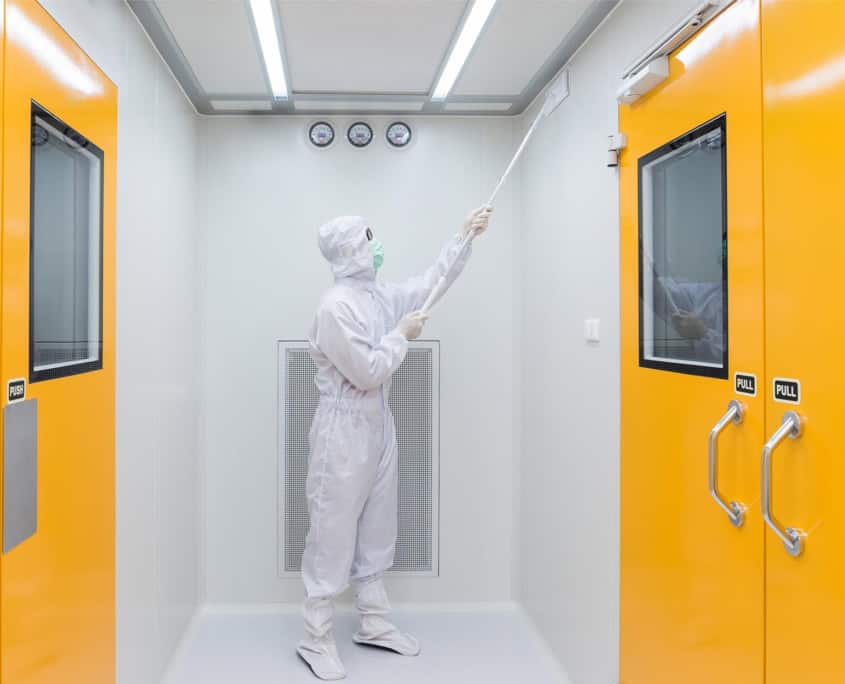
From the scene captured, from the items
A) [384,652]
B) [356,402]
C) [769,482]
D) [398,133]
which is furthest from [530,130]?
[384,652]

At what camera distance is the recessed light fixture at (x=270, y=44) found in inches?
82.5

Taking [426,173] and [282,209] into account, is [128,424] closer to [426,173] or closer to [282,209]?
[282,209]

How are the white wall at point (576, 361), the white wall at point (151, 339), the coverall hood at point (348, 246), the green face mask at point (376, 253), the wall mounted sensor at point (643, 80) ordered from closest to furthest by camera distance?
the wall mounted sensor at point (643, 80) → the white wall at point (151, 339) → the white wall at point (576, 361) → the coverall hood at point (348, 246) → the green face mask at point (376, 253)

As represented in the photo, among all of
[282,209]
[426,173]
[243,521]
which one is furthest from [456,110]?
[243,521]

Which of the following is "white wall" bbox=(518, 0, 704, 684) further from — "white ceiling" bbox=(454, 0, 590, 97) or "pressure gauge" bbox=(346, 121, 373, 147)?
"pressure gauge" bbox=(346, 121, 373, 147)

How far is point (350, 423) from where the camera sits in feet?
8.62

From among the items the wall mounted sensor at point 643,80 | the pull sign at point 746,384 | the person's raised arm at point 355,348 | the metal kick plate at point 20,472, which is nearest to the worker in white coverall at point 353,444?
the person's raised arm at point 355,348

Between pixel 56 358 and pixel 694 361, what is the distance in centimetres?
154

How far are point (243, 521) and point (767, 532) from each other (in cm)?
245

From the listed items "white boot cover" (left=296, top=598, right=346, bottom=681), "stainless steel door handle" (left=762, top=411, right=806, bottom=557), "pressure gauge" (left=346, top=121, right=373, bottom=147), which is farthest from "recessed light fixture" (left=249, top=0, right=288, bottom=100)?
"white boot cover" (left=296, top=598, right=346, bottom=681)

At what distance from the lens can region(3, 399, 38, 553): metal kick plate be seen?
51.8 inches

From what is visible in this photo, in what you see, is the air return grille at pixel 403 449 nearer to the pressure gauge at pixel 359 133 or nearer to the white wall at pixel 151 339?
the white wall at pixel 151 339

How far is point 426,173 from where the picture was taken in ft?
10.5

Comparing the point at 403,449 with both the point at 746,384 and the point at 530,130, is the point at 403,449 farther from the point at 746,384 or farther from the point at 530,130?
the point at 746,384
